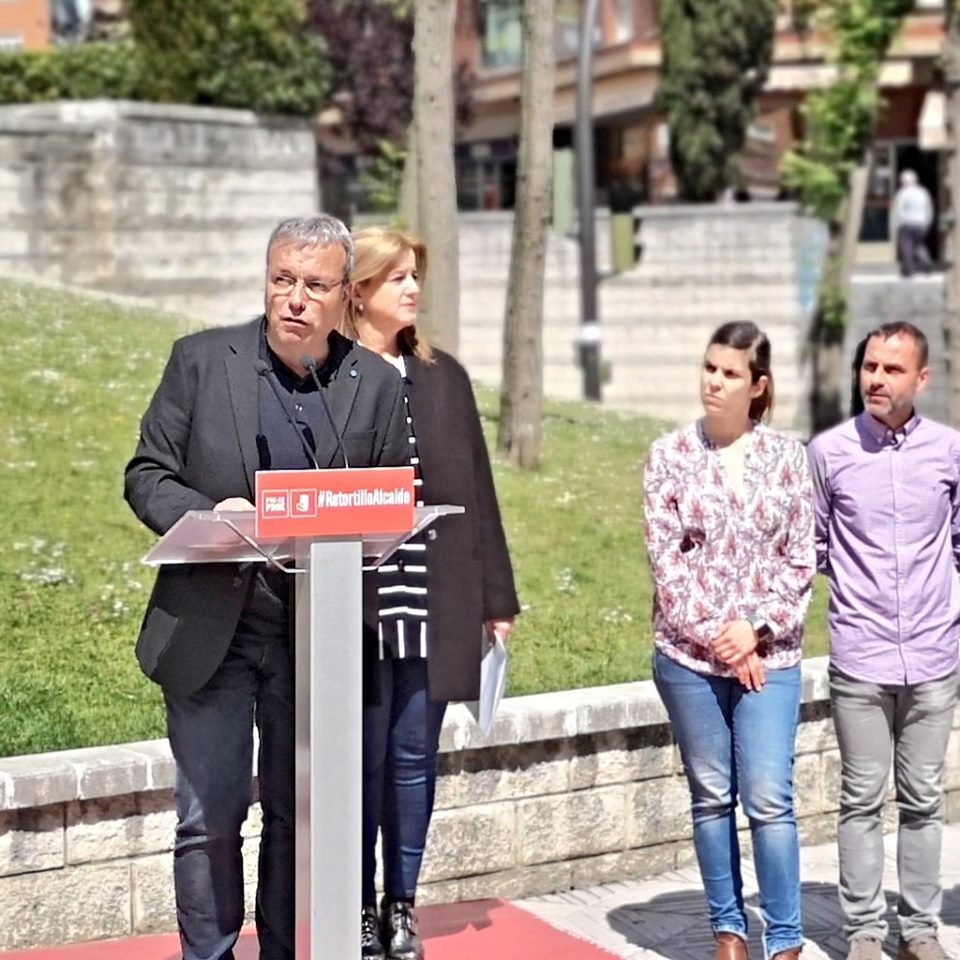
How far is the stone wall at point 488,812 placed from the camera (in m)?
6.08

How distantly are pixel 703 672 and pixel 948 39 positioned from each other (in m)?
8.30

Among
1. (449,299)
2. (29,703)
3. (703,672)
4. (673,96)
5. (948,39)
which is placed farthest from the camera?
(673,96)

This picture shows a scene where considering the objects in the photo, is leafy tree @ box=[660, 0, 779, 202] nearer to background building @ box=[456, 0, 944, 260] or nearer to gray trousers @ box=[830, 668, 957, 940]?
background building @ box=[456, 0, 944, 260]

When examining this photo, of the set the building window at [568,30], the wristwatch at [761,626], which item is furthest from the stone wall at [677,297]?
the wristwatch at [761,626]

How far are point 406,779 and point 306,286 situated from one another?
1.85 meters

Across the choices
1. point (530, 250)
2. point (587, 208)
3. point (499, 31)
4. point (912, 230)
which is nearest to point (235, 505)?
point (530, 250)

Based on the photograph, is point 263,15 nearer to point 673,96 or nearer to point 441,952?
point 673,96

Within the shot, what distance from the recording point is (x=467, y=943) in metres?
6.55

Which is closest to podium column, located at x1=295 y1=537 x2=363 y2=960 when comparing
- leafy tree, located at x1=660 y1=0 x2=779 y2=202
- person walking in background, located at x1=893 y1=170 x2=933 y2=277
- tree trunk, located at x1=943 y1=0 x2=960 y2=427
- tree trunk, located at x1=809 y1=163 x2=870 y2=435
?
tree trunk, located at x1=943 y1=0 x2=960 y2=427

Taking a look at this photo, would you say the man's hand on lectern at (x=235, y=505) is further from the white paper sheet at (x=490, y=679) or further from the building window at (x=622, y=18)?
the building window at (x=622, y=18)

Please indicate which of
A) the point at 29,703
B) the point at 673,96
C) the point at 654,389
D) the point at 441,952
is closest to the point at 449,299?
the point at 29,703

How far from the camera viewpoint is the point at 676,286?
94.6ft

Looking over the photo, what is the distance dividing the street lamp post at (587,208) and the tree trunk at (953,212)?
11.4 metres

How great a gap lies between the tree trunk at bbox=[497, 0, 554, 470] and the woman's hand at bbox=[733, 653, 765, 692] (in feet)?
22.4
